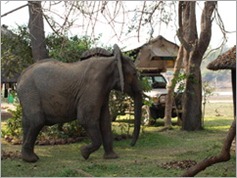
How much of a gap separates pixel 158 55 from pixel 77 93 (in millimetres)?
8095

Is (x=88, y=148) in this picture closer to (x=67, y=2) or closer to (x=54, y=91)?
(x=54, y=91)

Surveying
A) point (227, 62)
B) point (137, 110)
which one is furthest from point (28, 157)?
point (227, 62)

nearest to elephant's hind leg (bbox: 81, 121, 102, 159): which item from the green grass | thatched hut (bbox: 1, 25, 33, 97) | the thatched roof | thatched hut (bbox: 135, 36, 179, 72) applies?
the green grass

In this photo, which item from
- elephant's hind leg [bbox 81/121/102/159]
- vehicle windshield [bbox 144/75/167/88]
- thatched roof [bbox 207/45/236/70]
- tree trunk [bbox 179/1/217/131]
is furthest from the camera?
vehicle windshield [bbox 144/75/167/88]

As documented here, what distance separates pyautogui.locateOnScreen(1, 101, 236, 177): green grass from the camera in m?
6.75

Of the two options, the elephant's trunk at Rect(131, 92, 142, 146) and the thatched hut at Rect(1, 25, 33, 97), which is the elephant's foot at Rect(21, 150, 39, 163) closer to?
the elephant's trunk at Rect(131, 92, 142, 146)

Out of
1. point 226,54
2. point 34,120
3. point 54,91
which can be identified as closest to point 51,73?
point 54,91

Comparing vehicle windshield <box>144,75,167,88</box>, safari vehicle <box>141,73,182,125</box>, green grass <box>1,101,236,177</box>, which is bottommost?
green grass <box>1,101,236,177</box>

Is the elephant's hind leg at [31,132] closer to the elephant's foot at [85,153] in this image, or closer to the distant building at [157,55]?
the elephant's foot at [85,153]

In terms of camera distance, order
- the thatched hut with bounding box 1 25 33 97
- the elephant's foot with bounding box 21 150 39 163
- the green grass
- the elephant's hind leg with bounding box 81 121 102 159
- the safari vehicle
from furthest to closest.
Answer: the safari vehicle → the thatched hut with bounding box 1 25 33 97 → the elephant's foot with bounding box 21 150 39 163 → the elephant's hind leg with bounding box 81 121 102 159 → the green grass

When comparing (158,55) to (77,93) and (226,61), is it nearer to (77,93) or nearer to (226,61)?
(226,61)

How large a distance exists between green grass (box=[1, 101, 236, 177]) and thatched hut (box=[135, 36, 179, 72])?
4.74m

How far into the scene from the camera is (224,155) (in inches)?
181

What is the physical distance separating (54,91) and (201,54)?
564cm
